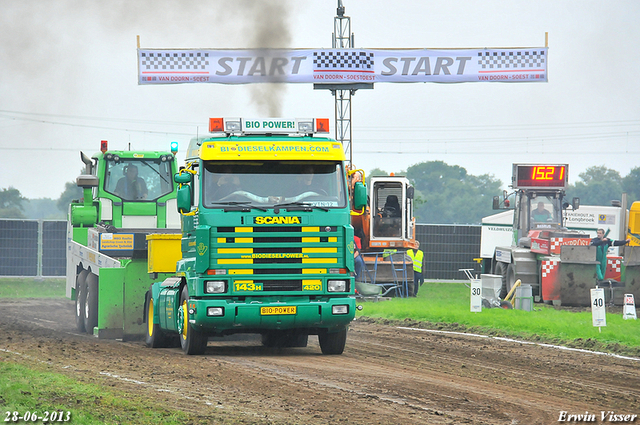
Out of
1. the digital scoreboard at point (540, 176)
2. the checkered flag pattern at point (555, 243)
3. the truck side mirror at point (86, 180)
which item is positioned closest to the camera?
the truck side mirror at point (86, 180)

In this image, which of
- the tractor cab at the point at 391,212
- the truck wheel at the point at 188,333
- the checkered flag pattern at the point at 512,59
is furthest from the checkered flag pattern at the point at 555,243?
the truck wheel at the point at 188,333

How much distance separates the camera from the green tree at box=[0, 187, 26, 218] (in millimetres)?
77438

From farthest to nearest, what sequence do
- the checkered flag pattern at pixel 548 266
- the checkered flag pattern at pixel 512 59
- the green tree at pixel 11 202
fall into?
the green tree at pixel 11 202
the checkered flag pattern at pixel 512 59
the checkered flag pattern at pixel 548 266

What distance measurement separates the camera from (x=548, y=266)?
23500 mm

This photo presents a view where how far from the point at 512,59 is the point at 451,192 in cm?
8070

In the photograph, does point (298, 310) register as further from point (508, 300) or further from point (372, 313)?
point (508, 300)

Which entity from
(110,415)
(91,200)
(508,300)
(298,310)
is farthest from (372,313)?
(110,415)

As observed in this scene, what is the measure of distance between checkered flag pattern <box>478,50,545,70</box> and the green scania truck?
1751 centimetres

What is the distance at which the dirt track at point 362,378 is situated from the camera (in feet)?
27.3

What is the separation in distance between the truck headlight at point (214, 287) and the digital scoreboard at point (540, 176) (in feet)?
53.2

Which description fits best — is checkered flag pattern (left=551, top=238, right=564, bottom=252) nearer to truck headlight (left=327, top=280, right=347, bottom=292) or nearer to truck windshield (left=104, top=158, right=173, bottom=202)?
truck windshield (left=104, top=158, right=173, bottom=202)

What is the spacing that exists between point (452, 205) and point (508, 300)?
84985 millimetres

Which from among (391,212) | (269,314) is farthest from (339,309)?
(391,212)

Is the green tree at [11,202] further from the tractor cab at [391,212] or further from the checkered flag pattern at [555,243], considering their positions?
the checkered flag pattern at [555,243]
